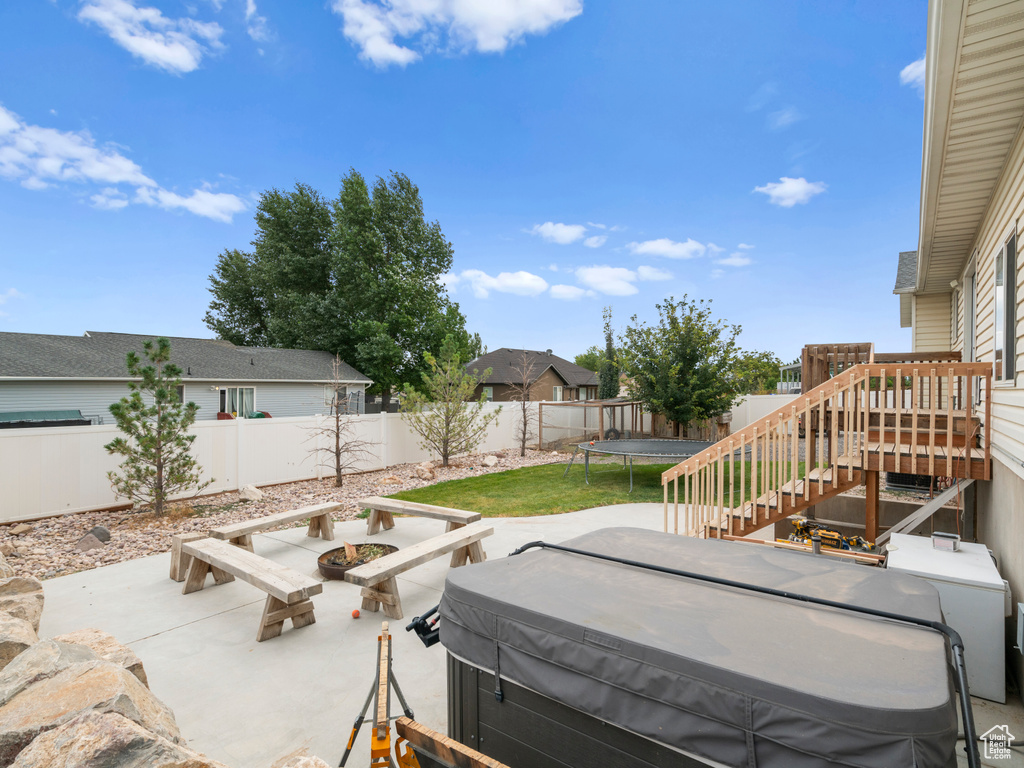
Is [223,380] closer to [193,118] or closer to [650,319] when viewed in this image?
[193,118]

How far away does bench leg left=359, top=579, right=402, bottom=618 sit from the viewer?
3891 mm

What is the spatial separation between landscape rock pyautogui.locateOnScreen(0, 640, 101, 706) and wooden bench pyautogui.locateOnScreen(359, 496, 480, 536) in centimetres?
344

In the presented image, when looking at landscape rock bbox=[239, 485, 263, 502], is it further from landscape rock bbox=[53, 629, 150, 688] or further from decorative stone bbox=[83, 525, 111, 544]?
landscape rock bbox=[53, 629, 150, 688]

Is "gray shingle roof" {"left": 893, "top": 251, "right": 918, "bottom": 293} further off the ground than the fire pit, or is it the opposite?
"gray shingle roof" {"left": 893, "top": 251, "right": 918, "bottom": 293}

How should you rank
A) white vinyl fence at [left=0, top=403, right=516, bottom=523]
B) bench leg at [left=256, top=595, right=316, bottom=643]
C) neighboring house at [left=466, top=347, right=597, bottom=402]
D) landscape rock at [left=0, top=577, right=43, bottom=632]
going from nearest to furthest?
1. landscape rock at [left=0, top=577, right=43, bottom=632]
2. bench leg at [left=256, top=595, right=316, bottom=643]
3. white vinyl fence at [left=0, top=403, right=516, bottom=523]
4. neighboring house at [left=466, top=347, right=597, bottom=402]

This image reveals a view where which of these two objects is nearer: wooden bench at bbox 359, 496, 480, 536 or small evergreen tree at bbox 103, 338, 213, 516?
wooden bench at bbox 359, 496, 480, 536

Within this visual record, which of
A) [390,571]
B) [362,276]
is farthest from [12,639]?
[362,276]

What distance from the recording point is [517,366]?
2991cm

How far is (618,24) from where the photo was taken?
37.8 feet

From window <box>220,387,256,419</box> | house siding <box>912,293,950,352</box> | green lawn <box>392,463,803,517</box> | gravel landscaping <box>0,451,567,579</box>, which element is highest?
house siding <box>912,293,950,352</box>

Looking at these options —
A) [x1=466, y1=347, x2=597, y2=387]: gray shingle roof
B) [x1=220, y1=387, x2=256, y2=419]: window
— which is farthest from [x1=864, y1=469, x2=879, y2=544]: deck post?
[x1=466, y1=347, x2=597, y2=387]: gray shingle roof

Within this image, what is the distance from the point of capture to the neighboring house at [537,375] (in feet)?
91.4

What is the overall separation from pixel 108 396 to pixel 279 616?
1476 centimetres

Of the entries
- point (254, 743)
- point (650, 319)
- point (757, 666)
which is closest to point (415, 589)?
point (254, 743)
